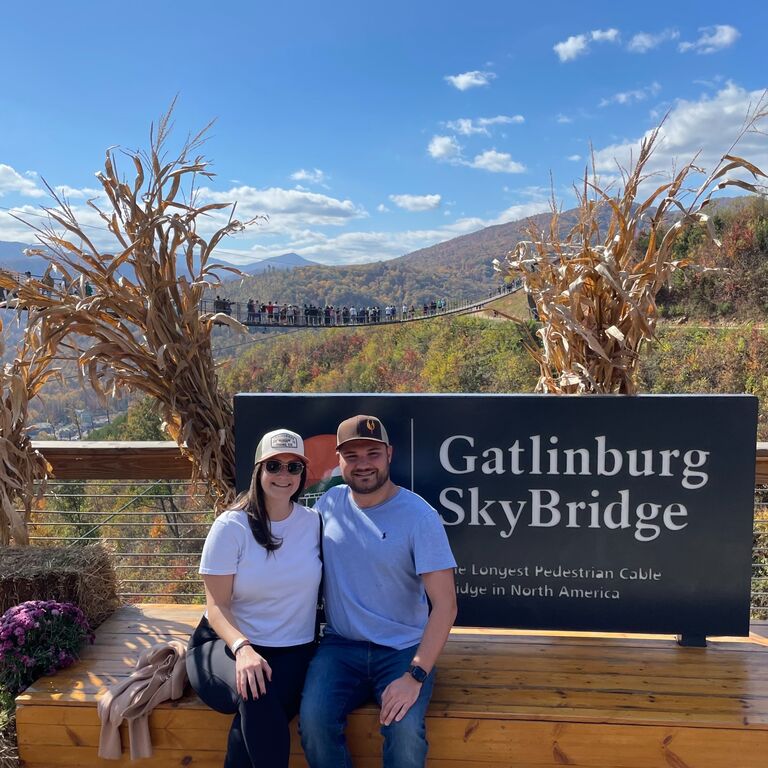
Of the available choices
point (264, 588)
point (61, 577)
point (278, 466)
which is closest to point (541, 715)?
point (264, 588)

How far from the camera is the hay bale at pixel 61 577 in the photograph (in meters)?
2.89

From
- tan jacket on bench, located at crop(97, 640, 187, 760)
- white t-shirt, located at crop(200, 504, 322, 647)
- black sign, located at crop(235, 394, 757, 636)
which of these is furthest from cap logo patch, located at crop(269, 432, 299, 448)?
tan jacket on bench, located at crop(97, 640, 187, 760)

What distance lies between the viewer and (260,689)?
2.09 meters

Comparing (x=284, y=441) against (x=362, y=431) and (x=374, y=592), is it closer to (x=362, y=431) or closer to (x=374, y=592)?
(x=362, y=431)

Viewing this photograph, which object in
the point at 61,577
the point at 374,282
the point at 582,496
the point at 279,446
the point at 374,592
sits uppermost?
the point at 374,282

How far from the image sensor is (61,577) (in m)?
2.92

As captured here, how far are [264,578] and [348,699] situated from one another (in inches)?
18.7

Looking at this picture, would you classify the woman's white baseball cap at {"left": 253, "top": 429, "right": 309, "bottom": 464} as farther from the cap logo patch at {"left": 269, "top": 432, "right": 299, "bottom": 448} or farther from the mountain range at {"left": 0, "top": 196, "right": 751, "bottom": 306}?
the mountain range at {"left": 0, "top": 196, "right": 751, "bottom": 306}

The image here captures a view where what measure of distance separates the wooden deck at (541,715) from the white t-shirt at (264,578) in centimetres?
34

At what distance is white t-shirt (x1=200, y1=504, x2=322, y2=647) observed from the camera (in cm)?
228

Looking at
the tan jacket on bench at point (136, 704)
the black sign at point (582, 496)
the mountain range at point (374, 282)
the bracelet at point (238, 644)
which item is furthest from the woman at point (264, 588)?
the mountain range at point (374, 282)

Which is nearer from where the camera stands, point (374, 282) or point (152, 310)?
point (152, 310)

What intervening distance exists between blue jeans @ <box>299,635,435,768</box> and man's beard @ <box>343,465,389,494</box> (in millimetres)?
518

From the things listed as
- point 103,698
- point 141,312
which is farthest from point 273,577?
point 141,312
